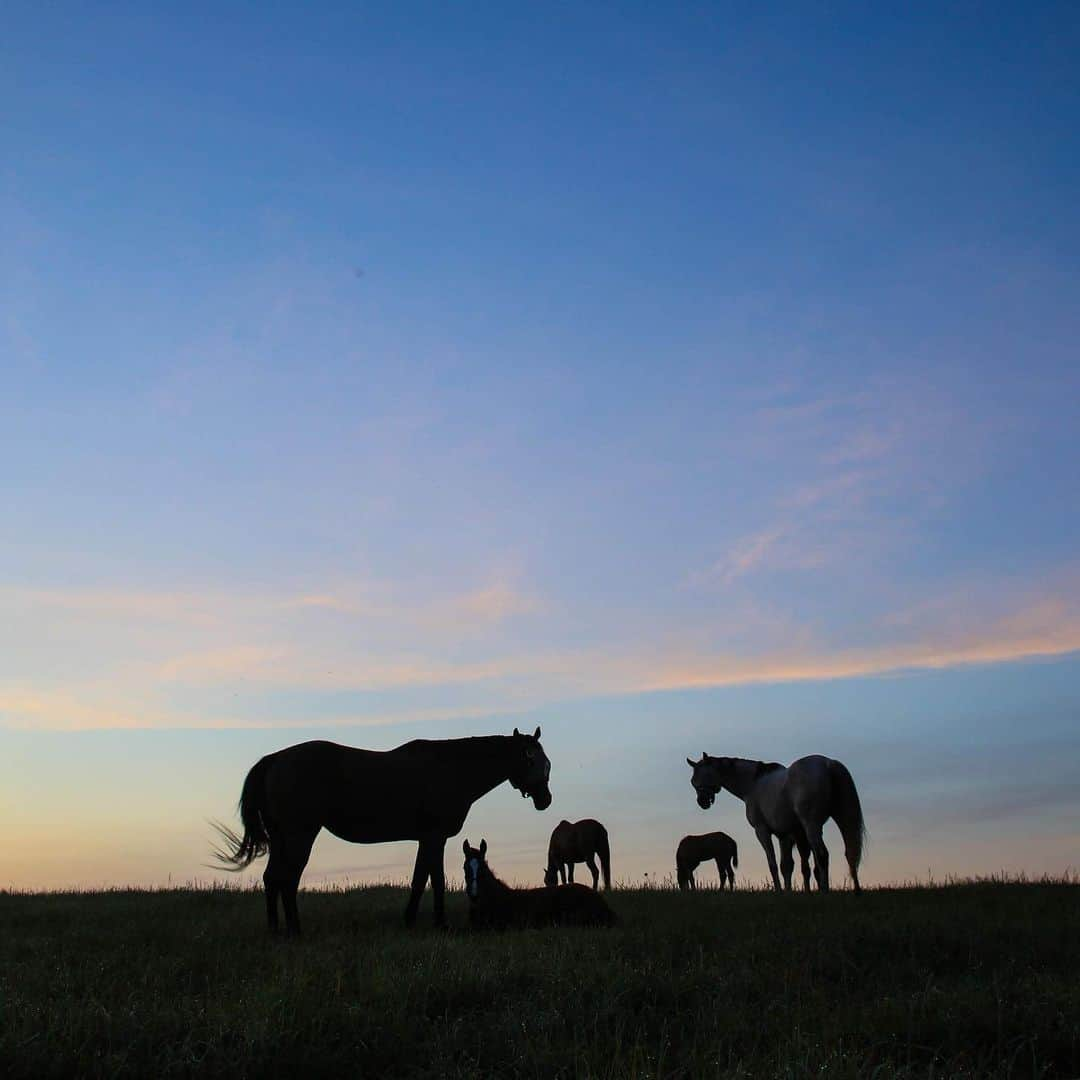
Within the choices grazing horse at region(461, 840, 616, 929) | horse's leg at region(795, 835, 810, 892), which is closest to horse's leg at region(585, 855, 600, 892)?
horse's leg at region(795, 835, 810, 892)

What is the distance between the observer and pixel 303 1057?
711 centimetres

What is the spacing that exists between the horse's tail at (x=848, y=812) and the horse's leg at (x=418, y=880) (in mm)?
8116

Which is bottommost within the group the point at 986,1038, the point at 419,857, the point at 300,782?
the point at 986,1038

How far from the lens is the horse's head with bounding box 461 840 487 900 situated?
13469 millimetres

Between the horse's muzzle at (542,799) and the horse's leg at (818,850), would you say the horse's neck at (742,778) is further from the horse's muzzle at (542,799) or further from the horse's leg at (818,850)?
the horse's muzzle at (542,799)

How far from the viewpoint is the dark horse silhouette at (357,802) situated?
1370 cm

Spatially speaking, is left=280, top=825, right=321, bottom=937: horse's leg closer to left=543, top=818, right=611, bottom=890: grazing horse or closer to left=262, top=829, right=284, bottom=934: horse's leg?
left=262, top=829, right=284, bottom=934: horse's leg

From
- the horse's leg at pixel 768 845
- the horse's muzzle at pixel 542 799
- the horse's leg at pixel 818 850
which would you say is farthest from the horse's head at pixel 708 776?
the horse's muzzle at pixel 542 799

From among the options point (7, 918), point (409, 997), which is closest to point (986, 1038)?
point (409, 997)

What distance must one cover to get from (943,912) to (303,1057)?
30.4 feet

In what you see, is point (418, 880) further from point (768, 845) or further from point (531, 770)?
point (768, 845)

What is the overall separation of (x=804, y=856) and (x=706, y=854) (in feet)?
16.3

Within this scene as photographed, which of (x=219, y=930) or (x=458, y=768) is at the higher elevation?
(x=458, y=768)

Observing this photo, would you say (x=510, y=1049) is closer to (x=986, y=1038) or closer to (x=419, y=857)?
(x=986, y=1038)
